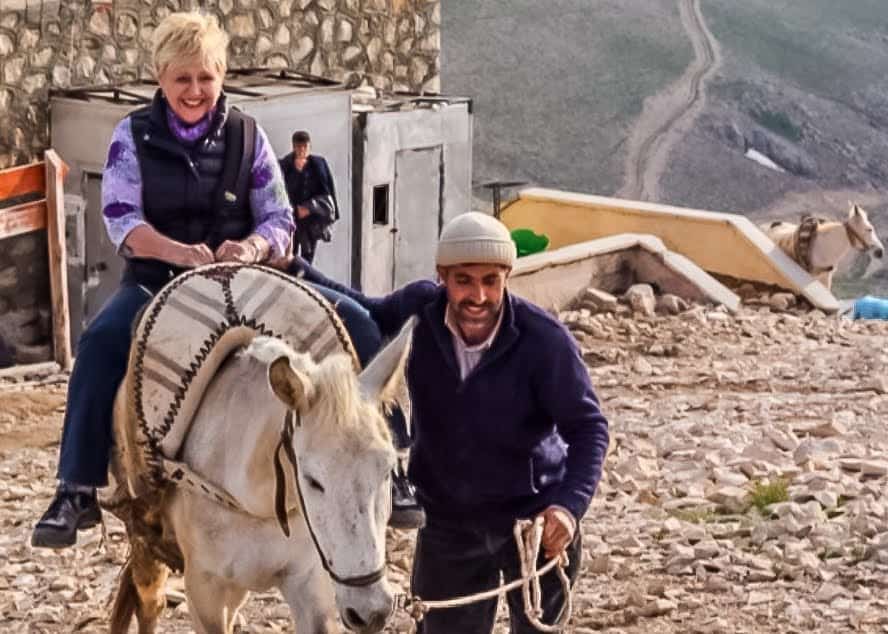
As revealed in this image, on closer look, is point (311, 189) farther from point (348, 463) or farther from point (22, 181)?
point (348, 463)

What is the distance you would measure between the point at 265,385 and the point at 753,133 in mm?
35765

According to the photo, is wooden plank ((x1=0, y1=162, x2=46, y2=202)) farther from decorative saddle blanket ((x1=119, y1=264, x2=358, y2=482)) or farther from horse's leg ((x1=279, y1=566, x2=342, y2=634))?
horse's leg ((x1=279, y1=566, x2=342, y2=634))

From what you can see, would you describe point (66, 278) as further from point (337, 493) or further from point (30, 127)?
point (337, 493)

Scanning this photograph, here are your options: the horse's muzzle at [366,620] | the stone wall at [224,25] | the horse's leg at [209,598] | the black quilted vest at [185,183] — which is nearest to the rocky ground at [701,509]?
the horse's leg at [209,598]

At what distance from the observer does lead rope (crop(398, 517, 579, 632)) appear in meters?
6.00

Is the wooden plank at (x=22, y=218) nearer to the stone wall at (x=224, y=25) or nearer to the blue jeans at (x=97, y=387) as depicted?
the stone wall at (x=224, y=25)

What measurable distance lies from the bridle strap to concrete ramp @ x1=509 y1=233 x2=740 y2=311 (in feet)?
36.4

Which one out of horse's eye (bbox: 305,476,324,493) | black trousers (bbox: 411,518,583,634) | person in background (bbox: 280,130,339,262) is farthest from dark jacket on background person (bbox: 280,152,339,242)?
horse's eye (bbox: 305,476,324,493)

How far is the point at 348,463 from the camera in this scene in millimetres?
5582

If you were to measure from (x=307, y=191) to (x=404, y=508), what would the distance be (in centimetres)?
882

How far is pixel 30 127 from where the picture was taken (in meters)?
14.9

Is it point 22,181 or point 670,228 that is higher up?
point 22,181

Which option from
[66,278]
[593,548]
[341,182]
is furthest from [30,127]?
[593,548]

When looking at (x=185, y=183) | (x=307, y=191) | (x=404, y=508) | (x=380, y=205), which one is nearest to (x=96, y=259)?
(x=307, y=191)
